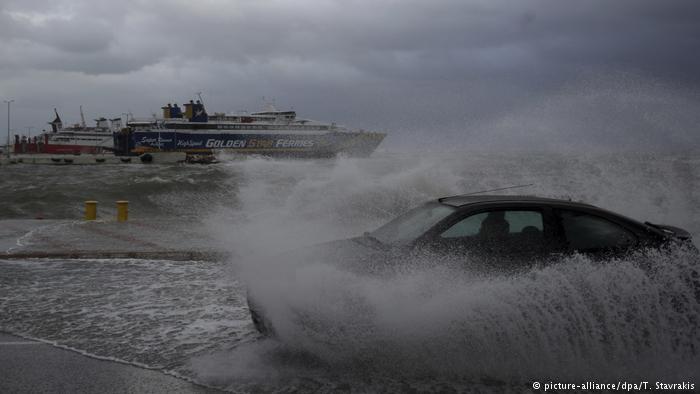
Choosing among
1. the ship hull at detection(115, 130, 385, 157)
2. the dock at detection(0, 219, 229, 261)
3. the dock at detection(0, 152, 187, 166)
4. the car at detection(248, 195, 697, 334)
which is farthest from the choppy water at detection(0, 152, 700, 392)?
the dock at detection(0, 152, 187, 166)

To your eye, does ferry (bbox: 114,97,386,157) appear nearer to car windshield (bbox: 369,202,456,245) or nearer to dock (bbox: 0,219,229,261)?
dock (bbox: 0,219,229,261)

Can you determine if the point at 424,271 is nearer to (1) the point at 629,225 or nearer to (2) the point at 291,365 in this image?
(2) the point at 291,365

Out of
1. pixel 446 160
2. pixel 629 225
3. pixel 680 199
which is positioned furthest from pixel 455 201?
pixel 446 160

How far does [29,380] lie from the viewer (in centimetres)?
428

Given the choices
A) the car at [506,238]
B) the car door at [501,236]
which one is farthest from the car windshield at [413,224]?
the car door at [501,236]

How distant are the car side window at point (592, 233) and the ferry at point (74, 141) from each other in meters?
107

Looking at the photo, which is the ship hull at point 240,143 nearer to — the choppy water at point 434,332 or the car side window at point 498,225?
the choppy water at point 434,332

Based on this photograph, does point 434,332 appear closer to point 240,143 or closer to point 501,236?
point 501,236

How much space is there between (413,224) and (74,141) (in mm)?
115323

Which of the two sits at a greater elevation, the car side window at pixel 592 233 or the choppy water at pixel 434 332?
the car side window at pixel 592 233

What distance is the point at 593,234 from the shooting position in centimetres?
508

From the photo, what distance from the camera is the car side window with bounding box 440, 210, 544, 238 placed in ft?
16.4

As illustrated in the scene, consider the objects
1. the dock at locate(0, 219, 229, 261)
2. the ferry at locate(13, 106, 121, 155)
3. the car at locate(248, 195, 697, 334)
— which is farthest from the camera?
the ferry at locate(13, 106, 121, 155)

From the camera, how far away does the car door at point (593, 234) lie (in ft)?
16.3
